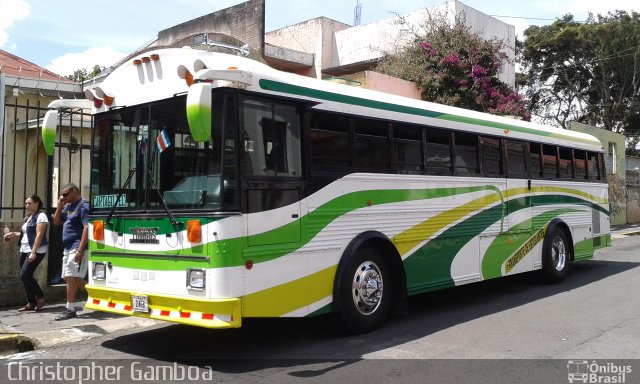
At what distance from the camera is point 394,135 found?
735 centimetres

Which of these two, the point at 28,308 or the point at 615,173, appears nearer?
the point at 28,308

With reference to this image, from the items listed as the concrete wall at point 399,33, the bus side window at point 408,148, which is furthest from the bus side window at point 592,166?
the concrete wall at point 399,33

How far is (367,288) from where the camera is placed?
22.2 feet

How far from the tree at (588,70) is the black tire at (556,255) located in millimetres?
25010

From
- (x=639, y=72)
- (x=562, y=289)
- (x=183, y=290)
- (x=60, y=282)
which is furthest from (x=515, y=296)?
(x=639, y=72)

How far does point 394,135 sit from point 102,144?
11.8 ft

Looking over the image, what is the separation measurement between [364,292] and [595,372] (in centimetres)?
253

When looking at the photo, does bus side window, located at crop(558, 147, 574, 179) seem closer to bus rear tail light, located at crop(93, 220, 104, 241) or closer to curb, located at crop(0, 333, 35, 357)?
bus rear tail light, located at crop(93, 220, 104, 241)

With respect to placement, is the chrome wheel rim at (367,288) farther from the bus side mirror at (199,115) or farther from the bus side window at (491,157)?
the bus side window at (491,157)

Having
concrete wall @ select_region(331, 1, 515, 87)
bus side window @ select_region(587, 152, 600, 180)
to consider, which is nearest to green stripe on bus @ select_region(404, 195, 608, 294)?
bus side window @ select_region(587, 152, 600, 180)

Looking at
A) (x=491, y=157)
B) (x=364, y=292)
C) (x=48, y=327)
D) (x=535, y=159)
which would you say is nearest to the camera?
(x=364, y=292)

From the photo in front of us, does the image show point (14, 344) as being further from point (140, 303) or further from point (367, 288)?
point (367, 288)

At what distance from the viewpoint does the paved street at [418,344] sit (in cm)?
547

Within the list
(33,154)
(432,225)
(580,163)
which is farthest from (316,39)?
(432,225)
